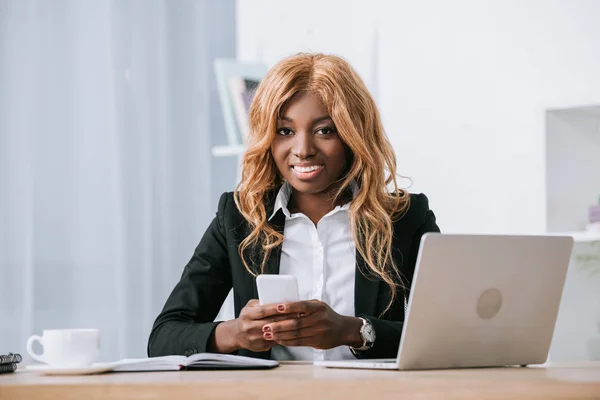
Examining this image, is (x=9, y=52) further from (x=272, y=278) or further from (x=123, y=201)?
(x=272, y=278)

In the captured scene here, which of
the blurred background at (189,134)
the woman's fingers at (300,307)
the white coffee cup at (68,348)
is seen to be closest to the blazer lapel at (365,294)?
the woman's fingers at (300,307)

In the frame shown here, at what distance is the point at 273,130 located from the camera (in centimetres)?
223

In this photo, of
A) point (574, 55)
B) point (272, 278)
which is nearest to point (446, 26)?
point (574, 55)

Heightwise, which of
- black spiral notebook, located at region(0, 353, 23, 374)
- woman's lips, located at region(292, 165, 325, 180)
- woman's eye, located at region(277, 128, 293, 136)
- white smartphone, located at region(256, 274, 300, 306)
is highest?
woman's eye, located at region(277, 128, 293, 136)

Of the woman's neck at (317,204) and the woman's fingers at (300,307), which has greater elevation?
the woman's neck at (317,204)

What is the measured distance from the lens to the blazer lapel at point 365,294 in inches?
86.1

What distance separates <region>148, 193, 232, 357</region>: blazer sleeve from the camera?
2.04 meters

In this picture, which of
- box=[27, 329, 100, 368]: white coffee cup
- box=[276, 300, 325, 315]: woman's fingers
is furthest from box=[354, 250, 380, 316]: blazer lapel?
box=[27, 329, 100, 368]: white coffee cup

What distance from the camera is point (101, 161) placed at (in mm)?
3355

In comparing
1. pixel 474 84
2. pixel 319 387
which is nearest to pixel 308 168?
pixel 319 387

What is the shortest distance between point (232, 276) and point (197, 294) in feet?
0.35

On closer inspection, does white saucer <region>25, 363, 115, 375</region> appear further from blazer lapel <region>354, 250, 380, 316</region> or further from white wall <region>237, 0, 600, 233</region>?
white wall <region>237, 0, 600, 233</region>

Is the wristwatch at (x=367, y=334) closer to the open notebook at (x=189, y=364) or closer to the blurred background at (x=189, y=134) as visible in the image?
the open notebook at (x=189, y=364)

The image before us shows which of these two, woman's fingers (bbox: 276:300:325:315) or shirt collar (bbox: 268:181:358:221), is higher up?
shirt collar (bbox: 268:181:358:221)
